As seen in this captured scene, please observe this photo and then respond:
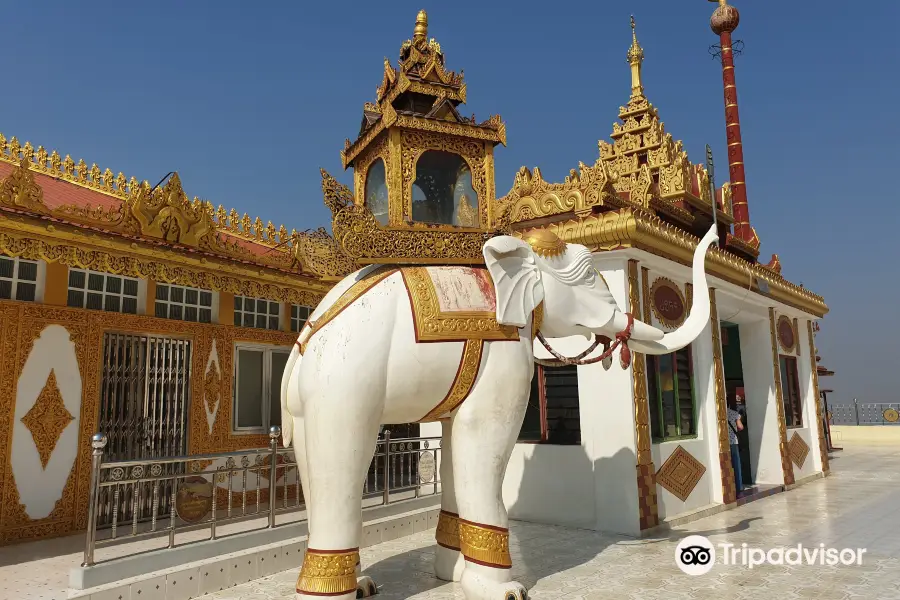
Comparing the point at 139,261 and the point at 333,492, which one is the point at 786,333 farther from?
the point at 139,261

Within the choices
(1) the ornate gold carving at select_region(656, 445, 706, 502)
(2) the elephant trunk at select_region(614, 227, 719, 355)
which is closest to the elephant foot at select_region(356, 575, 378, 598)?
(2) the elephant trunk at select_region(614, 227, 719, 355)

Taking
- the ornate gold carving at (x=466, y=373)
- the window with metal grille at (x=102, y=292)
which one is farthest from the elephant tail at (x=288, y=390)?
the window with metal grille at (x=102, y=292)

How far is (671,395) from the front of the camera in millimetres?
→ 8445

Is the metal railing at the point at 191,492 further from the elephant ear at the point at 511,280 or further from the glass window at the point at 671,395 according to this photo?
the glass window at the point at 671,395

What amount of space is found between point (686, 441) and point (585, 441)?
1751 mm

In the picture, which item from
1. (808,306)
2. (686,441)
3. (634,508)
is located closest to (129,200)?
(634,508)

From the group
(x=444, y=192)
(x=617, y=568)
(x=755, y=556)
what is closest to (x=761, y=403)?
(x=755, y=556)

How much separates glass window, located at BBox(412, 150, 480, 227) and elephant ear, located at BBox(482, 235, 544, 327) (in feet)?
3.68

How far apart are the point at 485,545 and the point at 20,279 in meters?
5.38

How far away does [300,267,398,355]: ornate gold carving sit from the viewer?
167 inches

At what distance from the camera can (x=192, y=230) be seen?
6883mm

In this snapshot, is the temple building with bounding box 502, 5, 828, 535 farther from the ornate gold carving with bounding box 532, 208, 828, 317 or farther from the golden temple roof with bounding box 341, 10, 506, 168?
the golden temple roof with bounding box 341, 10, 506, 168

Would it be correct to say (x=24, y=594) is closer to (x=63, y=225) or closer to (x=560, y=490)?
(x=63, y=225)

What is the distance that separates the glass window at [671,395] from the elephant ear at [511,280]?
13.5ft
